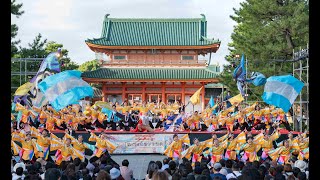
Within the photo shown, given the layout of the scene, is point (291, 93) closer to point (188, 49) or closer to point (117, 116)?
point (117, 116)

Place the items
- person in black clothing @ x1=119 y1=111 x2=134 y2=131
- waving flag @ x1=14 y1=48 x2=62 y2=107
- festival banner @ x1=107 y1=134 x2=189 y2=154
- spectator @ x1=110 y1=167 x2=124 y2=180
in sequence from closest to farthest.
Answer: spectator @ x1=110 y1=167 x2=124 y2=180
festival banner @ x1=107 y1=134 x2=189 y2=154
waving flag @ x1=14 y1=48 x2=62 y2=107
person in black clothing @ x1=119 y1=111 x2=134 y2=131

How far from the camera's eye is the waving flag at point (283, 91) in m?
14.7

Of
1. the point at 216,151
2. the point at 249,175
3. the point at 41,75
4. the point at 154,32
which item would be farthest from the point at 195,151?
the point at 154,32

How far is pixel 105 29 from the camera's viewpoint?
135 ft

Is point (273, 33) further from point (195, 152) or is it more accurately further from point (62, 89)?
point (195, 152)

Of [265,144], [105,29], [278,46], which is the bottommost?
[265,144]

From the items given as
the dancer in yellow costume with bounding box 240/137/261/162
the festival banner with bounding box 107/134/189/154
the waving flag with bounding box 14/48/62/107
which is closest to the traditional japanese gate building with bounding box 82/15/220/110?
the waving flag with bounding box 14/48/62/107

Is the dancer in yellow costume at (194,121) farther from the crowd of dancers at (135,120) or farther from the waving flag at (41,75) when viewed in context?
the waving flag at (41,75)

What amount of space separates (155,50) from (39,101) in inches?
773

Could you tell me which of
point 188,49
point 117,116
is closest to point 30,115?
point 117,116

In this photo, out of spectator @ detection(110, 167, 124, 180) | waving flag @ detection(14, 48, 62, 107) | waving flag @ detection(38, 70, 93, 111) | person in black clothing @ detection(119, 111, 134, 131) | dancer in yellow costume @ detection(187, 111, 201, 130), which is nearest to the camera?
spectator @ detection(110, 167, 124, 180)

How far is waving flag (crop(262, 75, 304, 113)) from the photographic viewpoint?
1473 centimetres

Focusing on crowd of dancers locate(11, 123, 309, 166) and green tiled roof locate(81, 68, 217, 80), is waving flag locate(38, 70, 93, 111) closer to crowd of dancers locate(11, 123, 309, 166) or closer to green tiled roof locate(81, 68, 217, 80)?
crowd of dancers locate(11, 123, 309, 166)

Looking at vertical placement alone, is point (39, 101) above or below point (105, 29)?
below
